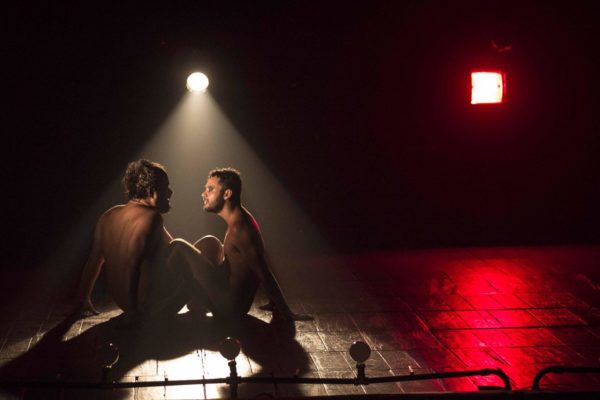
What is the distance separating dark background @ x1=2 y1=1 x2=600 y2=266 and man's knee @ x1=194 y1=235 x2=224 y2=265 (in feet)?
13.8

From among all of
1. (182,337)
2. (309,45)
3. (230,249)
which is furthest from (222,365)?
(309,45)

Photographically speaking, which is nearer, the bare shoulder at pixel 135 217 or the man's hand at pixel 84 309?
the bare shoulder at pixel 135 217

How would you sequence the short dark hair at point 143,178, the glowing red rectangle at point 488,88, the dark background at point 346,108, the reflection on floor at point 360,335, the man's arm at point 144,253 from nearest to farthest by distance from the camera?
the reflection on floor at point 360,335, the man's arm at point 144,253, the short dark hair at point 143,178, the dark background at point 346,108, the glowing red rectangle at point 488,88

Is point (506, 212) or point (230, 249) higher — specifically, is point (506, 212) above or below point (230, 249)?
below

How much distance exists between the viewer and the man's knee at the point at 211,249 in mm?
9312

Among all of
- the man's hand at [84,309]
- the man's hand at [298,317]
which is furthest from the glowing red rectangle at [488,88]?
the man's hand at [84,309]

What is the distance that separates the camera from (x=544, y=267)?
12305 millimetres

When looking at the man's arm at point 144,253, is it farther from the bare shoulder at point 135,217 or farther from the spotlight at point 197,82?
the spotlight at point 197,82

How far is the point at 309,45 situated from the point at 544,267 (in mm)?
4669

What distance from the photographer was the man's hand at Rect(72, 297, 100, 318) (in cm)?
964

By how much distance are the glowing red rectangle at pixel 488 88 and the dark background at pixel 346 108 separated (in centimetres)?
14

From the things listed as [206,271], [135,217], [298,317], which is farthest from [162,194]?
[298,317]

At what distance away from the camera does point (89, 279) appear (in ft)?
31.4

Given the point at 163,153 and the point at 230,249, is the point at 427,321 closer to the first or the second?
the point at 230,249
